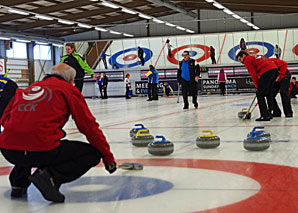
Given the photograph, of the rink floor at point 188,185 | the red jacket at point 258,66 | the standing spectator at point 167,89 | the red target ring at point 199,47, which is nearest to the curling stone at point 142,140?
the rink floor at point 188,185

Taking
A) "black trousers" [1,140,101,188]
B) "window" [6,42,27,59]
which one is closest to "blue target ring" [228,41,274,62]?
"window" [6,42,27,59]

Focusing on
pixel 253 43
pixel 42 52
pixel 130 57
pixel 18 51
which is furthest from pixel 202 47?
pixel 18 51

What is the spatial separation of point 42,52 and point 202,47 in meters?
13.7

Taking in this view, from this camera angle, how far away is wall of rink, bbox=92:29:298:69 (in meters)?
38.9

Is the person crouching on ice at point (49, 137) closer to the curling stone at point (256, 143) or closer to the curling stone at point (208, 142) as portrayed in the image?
the curling stone at point (256, 143)

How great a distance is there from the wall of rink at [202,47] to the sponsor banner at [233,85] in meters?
2.79

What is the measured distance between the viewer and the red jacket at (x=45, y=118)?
321 cm

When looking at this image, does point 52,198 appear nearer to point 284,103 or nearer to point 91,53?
point 284,103

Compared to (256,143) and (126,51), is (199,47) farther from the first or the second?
(256,143)

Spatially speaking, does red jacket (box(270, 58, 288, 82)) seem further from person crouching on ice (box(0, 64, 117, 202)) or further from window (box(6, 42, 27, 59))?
window (box(6, 42, 27, 59))

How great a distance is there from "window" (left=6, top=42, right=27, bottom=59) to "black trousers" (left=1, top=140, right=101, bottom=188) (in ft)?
117

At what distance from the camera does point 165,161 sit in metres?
4.92

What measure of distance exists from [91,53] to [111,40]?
7.01ft

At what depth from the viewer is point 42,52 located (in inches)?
1645
